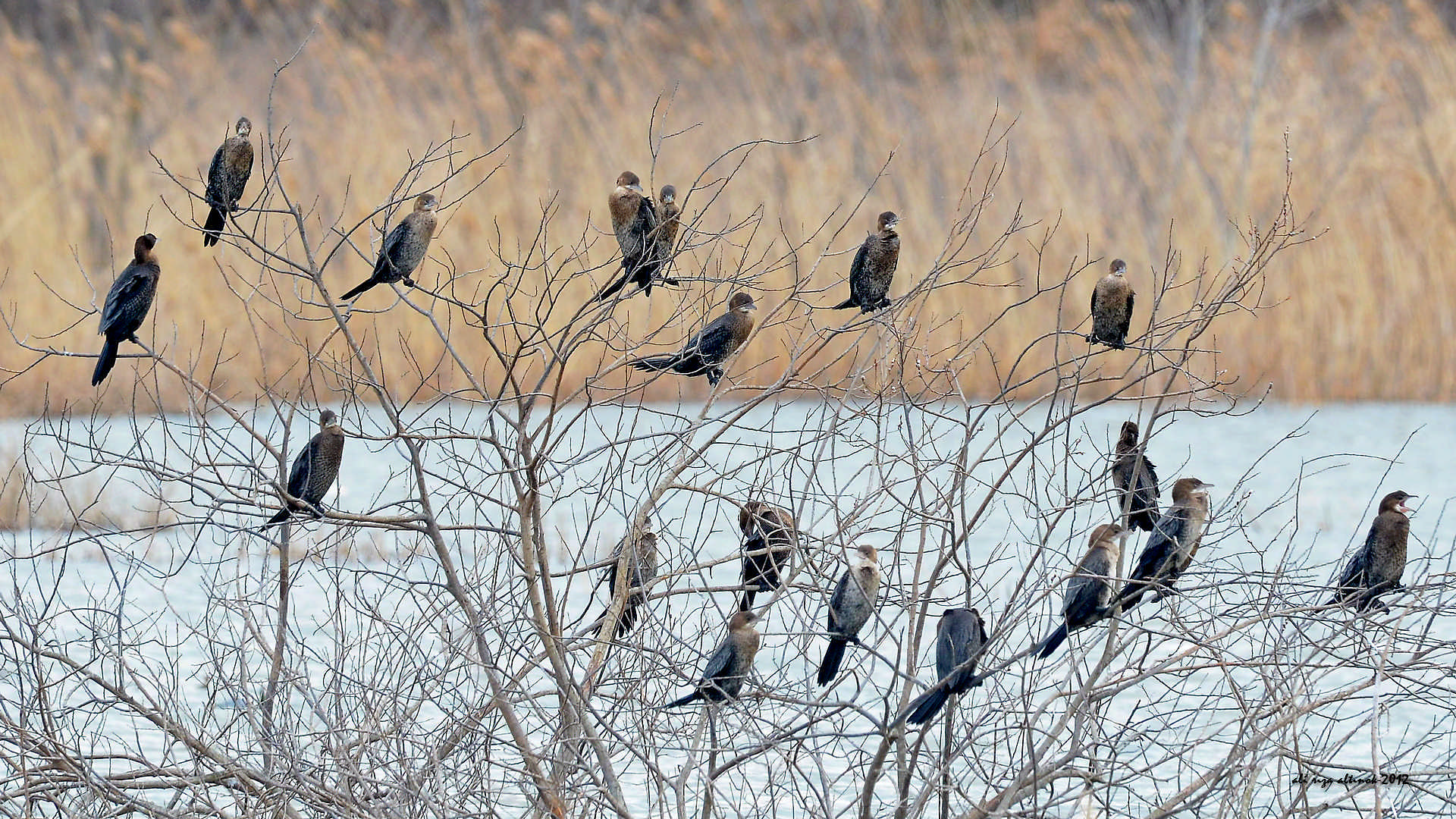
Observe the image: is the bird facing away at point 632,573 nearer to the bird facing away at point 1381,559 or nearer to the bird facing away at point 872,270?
the bird facing away at point 872,270

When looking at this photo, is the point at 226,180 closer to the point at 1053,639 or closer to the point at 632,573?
the point at 632,573

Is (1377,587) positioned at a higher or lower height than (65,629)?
lower

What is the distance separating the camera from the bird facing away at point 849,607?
11.8ft

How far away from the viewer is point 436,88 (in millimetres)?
12586

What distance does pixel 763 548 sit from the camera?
13.4 ft

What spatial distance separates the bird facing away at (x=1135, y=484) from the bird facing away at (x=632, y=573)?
1036mm

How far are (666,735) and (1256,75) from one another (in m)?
7.30

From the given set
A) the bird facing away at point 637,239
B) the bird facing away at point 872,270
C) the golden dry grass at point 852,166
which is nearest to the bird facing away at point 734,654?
the bird facing away at point 637,239

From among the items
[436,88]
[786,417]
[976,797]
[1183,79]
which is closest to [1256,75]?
[1183,79]

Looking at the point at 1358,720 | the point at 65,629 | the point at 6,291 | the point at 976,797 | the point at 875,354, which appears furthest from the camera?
the point at 6,291

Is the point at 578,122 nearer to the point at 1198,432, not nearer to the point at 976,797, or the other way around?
the point at 1198,432

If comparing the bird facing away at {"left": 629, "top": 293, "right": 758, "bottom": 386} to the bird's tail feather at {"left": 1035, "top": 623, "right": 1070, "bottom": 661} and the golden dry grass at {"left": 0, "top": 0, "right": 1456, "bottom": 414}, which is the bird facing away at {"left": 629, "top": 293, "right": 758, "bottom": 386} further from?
the golden dry grass at {"left": 0, "top": 0, "right": 1456, "bottom": 414}

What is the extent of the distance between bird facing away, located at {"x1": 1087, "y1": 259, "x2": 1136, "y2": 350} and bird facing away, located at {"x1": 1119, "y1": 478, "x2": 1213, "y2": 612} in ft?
2.18

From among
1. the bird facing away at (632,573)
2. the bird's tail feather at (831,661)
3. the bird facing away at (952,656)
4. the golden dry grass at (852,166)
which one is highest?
the golden dry grass at (852,166)
